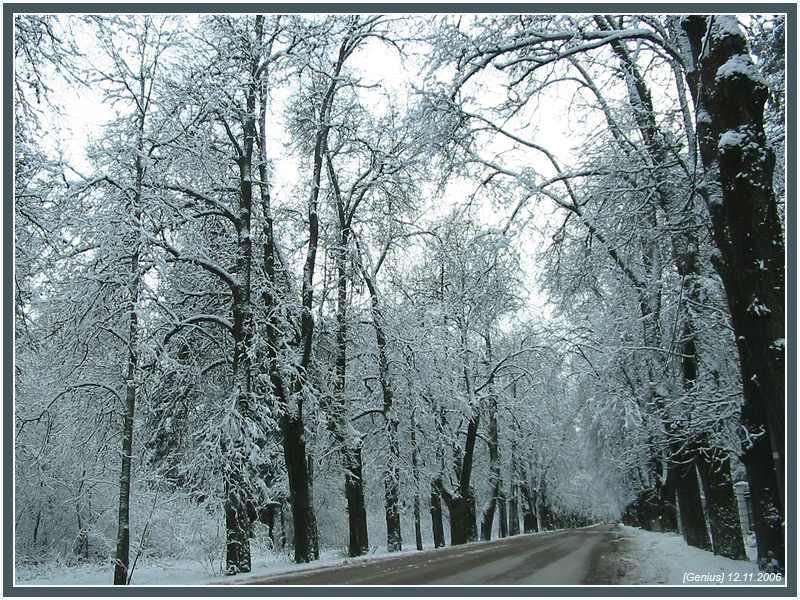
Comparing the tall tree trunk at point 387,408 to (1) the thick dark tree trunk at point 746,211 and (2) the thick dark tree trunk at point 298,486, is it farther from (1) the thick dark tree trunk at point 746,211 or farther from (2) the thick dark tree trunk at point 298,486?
(1) the thick dark tree trunk at point 746,211

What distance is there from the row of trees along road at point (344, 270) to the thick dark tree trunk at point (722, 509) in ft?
0.19

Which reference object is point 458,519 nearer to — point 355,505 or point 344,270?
point 355,505

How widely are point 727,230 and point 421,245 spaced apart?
13.8 meters

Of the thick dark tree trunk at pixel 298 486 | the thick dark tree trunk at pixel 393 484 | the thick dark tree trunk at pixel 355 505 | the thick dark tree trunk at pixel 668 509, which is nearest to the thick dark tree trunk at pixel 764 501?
the thick dark tree trunk at pixel 298 486

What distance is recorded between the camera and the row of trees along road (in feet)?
25.8

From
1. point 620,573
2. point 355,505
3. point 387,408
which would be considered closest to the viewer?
point 620,573

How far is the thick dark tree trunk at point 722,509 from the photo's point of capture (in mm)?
11254

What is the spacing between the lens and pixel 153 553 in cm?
1384

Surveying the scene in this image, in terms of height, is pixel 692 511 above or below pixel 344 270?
below

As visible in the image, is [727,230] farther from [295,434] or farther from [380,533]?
[380,533]

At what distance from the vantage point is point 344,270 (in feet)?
55.7

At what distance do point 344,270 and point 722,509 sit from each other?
1043 cm

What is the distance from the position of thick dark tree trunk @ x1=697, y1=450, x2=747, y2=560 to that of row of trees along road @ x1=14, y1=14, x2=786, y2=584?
0.06 meters

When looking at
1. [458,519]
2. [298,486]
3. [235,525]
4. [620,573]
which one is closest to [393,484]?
[458,519]
